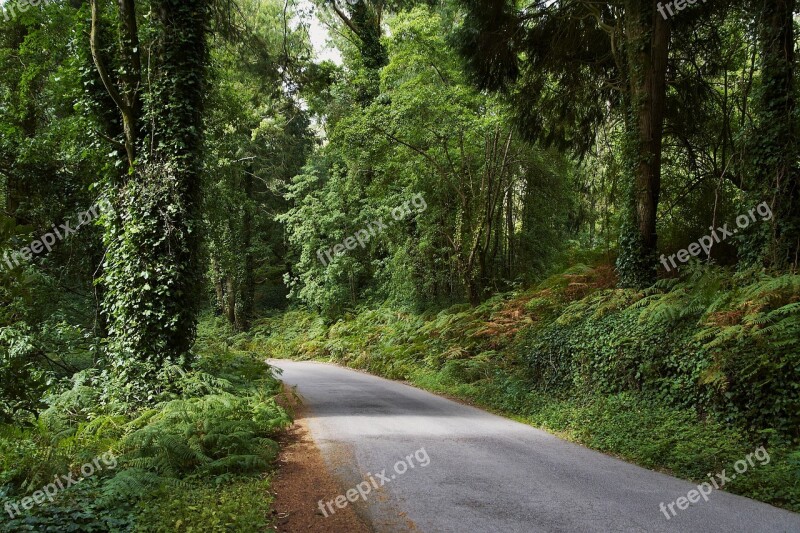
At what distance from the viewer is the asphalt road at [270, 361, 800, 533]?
4.50 meters

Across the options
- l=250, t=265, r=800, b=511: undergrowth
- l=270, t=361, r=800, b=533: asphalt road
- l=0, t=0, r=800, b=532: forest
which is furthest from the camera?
l=250, t=265, r=800, b=511: undergrowth

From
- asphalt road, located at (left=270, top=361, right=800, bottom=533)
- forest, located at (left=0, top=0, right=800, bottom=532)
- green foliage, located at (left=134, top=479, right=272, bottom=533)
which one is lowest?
asphalt road, located at (left=270, top=361, right=800, bottom=533)

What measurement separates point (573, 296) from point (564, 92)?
558 centimetres

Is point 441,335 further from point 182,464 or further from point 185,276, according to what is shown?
point 182,464

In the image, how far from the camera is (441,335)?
15.3 meters

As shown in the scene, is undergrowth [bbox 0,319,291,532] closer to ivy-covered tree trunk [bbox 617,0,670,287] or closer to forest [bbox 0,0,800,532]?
forest [bbox 0,0,800,532]

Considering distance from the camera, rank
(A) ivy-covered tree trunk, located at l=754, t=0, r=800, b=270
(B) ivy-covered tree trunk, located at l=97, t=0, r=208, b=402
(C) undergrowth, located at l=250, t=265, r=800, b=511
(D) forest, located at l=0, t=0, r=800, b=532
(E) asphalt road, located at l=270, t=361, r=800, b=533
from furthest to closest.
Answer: (B) ivy-covered tree trunk, located at l=97, t=0, r=208, b=402 → (A) ivy-covered tree trunk, located at l=754, t=0, r=800, b=270 → (C) undergrowth, located at l=250, t=265, r=800, b=511 → (D) forest, located at l=0, t=0, r=800, b=532 → (E) asphalt road, located at l=270, t=361, r=800, b=533

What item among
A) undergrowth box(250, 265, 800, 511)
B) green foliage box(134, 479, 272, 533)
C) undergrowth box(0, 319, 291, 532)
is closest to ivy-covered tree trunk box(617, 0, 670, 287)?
undergrowth box(250, 265, 800, 511)

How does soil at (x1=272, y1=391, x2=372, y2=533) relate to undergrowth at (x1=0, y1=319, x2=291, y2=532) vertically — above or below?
below

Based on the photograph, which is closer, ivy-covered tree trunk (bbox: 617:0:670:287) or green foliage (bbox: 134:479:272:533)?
green foliage (bbox: 134:479:272:533)

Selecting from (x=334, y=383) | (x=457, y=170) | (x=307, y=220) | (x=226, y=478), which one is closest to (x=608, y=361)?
(x=226, y=478)

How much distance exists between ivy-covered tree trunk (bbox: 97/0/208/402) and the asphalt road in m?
3.13

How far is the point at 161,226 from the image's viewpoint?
28.4 ft

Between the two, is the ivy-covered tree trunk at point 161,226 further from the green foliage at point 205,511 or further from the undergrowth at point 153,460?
the green foliage at point 205,511
